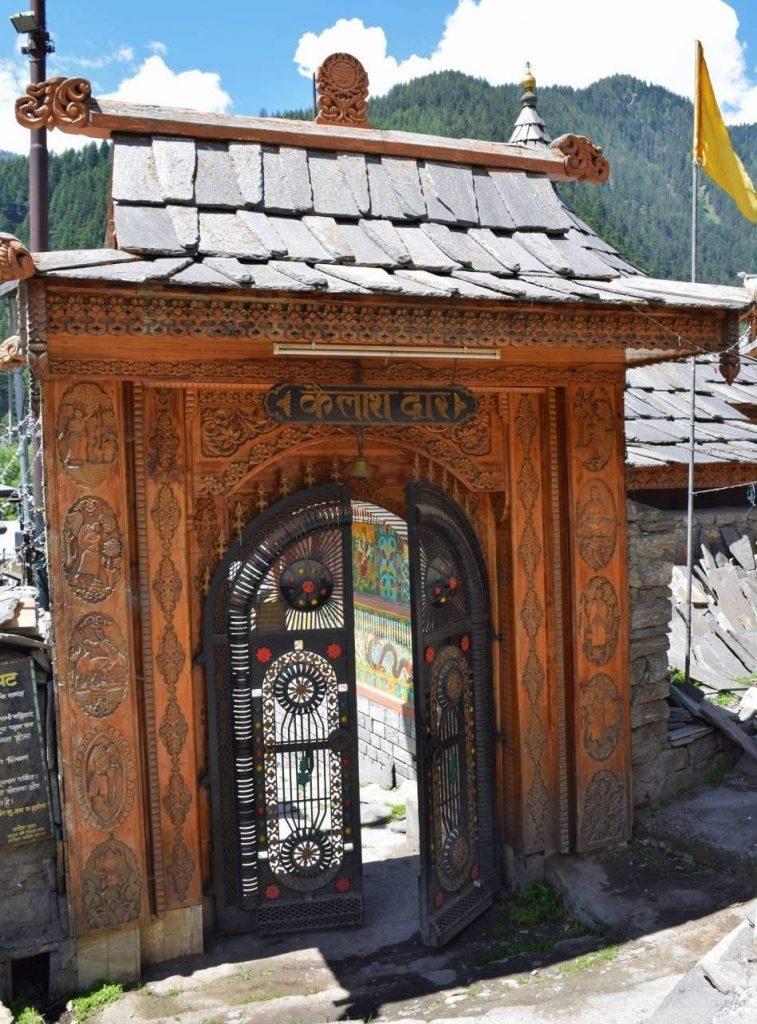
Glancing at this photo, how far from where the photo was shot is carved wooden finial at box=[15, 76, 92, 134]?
5215 millimetres

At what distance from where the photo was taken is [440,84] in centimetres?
6775

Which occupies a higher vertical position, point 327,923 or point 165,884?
point 165,884

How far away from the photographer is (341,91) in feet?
19.9

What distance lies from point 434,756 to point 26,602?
2.57 meters

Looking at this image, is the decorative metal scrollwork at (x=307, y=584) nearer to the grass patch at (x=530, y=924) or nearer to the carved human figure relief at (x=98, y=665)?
the carved human figure relief at (x=98, y=665)

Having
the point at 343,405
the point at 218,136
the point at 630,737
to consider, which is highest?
the point at 218,136

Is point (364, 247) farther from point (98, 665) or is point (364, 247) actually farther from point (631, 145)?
point (631, 145)

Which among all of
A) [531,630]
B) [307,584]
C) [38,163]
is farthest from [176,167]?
[38,163]

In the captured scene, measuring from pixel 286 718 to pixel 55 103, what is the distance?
3735mm

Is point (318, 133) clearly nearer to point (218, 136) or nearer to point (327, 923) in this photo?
point (218, 136)

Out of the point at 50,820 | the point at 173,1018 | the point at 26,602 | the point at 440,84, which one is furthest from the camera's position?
the point at 440,84

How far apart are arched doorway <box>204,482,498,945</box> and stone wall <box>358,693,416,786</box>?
2895mm

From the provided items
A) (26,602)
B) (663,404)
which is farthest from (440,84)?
(26,602)

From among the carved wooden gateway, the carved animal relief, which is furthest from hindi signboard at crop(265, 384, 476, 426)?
the carved animal relief
